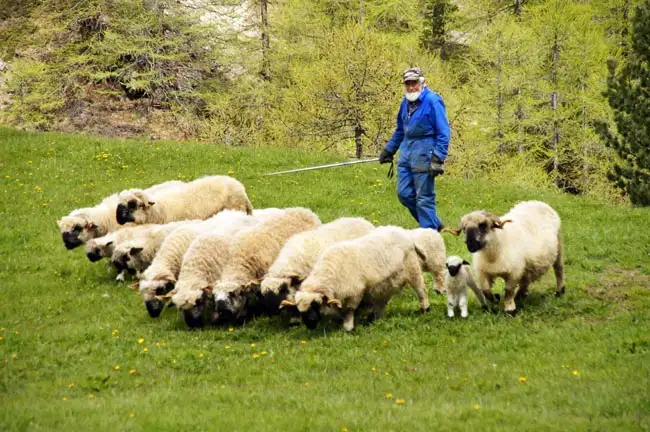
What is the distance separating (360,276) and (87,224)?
6.74 meters

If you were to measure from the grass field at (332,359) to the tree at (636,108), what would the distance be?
10.9ft

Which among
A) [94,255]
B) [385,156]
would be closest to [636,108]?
[385,156]

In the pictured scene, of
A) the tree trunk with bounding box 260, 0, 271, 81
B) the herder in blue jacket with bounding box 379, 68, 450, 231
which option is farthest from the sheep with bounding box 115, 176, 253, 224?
the tree trunk with bounding box 260, 0, 271, 81

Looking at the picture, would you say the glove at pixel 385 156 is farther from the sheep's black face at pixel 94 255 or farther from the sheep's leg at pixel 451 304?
the sheep's black face at pixel 94 255

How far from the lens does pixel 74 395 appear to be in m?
8.55

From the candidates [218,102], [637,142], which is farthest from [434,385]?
[218,102]

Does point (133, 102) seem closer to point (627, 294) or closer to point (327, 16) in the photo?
point (327, 16)

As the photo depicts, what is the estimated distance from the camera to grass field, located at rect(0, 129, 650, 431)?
7.31 meters

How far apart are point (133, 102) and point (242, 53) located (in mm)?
7094

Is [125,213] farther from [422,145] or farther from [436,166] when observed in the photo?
[436,166]

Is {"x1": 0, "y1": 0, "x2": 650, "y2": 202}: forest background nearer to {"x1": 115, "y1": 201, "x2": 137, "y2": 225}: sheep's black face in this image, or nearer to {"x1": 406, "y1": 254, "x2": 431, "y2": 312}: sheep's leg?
{"x1": 115, "y1": 201, "x2": 137, "y2": 225}: sheep's black face

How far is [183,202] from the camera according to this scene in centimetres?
1512

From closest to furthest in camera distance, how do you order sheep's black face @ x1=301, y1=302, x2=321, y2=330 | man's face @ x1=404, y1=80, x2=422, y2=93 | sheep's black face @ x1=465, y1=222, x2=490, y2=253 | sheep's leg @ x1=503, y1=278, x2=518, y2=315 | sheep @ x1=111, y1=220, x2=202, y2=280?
sheep's black face @ x1=301, y1=302, x2=321, y2=330
sheep's black face @ x1=465, y1=222, x2=490, y2=253
sheep's leg @ x1=503, y1=278, x2=518, y2=315
man's face @ x1=404, y1=80, x2=422, y2=93
sheep @ x1=111, y1=220, x2=202, y2=280

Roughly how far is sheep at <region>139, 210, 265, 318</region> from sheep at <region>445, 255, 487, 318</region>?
3764mm
